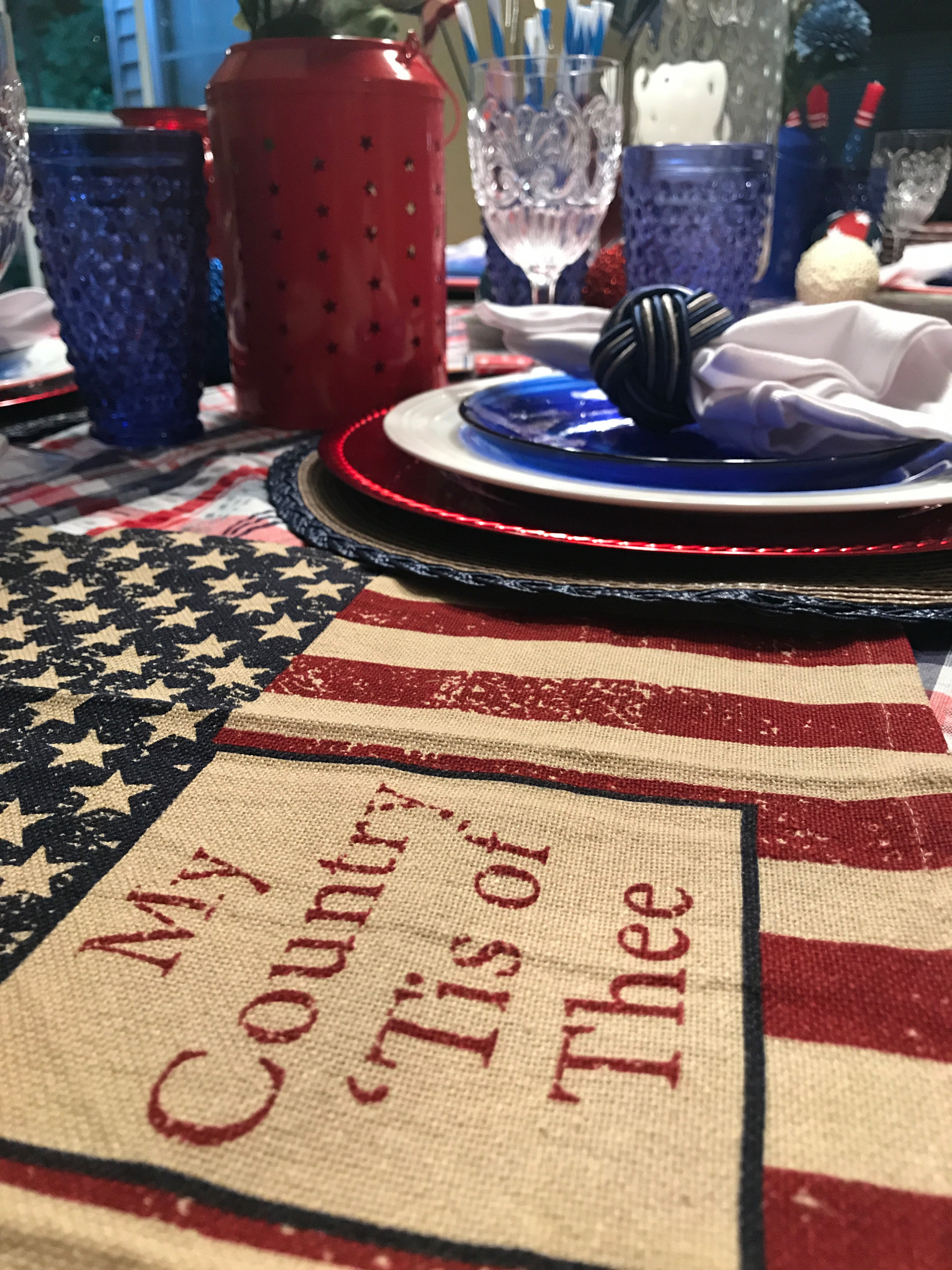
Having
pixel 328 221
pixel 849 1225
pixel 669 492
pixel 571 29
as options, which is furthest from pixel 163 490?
pixel 571 29

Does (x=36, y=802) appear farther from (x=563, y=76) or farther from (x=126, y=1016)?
(x=563, y=76)

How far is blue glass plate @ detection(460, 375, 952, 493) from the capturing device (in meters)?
0.46

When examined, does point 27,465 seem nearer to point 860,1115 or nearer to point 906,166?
point 860,1115

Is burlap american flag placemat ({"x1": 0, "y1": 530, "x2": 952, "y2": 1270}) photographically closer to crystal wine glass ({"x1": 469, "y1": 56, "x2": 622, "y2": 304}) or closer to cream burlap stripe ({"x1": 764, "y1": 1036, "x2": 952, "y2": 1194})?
cream burlap stripe ({"x1": 764, "y1": 1036, "x2": 952, "y2": 1194})

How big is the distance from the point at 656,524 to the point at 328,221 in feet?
1.37

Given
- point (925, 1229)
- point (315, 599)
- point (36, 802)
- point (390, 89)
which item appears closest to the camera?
point (925, 1229)

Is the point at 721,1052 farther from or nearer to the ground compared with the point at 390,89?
nearer to the ground

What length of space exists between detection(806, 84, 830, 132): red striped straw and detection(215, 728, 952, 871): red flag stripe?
3.75 feet

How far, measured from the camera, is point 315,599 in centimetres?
46

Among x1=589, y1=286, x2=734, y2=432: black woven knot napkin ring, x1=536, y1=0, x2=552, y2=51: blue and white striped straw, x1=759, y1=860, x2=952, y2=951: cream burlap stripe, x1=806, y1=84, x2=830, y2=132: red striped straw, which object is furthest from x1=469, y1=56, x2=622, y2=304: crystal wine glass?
x1=759, y1=860, x2=952, y2=951: cream burlap stripe

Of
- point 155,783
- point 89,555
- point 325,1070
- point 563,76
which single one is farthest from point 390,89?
point 325,1070

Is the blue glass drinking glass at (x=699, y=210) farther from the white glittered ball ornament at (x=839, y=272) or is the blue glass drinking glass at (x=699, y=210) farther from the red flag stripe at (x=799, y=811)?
the red flag stripe at (x=799, y=811)

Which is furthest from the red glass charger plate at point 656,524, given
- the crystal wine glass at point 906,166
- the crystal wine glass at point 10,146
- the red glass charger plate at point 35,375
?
the crystal wine glass at point 906,166

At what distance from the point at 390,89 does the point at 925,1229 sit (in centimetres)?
75
